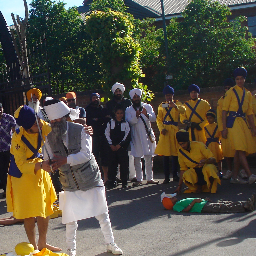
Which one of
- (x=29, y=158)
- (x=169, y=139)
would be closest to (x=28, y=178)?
(x=29, y=158)

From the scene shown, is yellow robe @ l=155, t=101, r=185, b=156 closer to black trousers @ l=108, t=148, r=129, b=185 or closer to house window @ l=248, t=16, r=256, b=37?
black trousers @ l=108, t=148, r=129, b=185

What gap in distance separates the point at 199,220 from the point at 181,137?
203cm

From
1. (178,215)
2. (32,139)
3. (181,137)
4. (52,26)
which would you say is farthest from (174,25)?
→ (32,139)

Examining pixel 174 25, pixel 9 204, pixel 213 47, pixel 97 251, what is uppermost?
pixel 174 25

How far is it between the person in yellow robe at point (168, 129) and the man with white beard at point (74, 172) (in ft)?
14.9

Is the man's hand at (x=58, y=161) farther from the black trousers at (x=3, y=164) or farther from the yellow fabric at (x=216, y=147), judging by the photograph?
the yellow fabric at (x=216, y=147)

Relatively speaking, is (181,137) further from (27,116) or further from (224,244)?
(27,116)

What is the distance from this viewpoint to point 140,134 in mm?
10000

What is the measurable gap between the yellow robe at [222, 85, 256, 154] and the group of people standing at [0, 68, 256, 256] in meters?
0.02

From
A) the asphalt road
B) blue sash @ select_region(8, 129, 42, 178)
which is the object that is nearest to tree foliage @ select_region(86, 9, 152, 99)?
the asphalt road

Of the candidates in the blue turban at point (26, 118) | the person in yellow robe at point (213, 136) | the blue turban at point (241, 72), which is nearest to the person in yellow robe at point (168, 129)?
the person in yellow robe at point (213, 136)

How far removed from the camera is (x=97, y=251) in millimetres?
5500

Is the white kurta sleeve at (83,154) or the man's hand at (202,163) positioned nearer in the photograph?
the white kurta sleeve at (83,154)

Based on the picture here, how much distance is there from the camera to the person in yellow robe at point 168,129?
9703 millimetres
